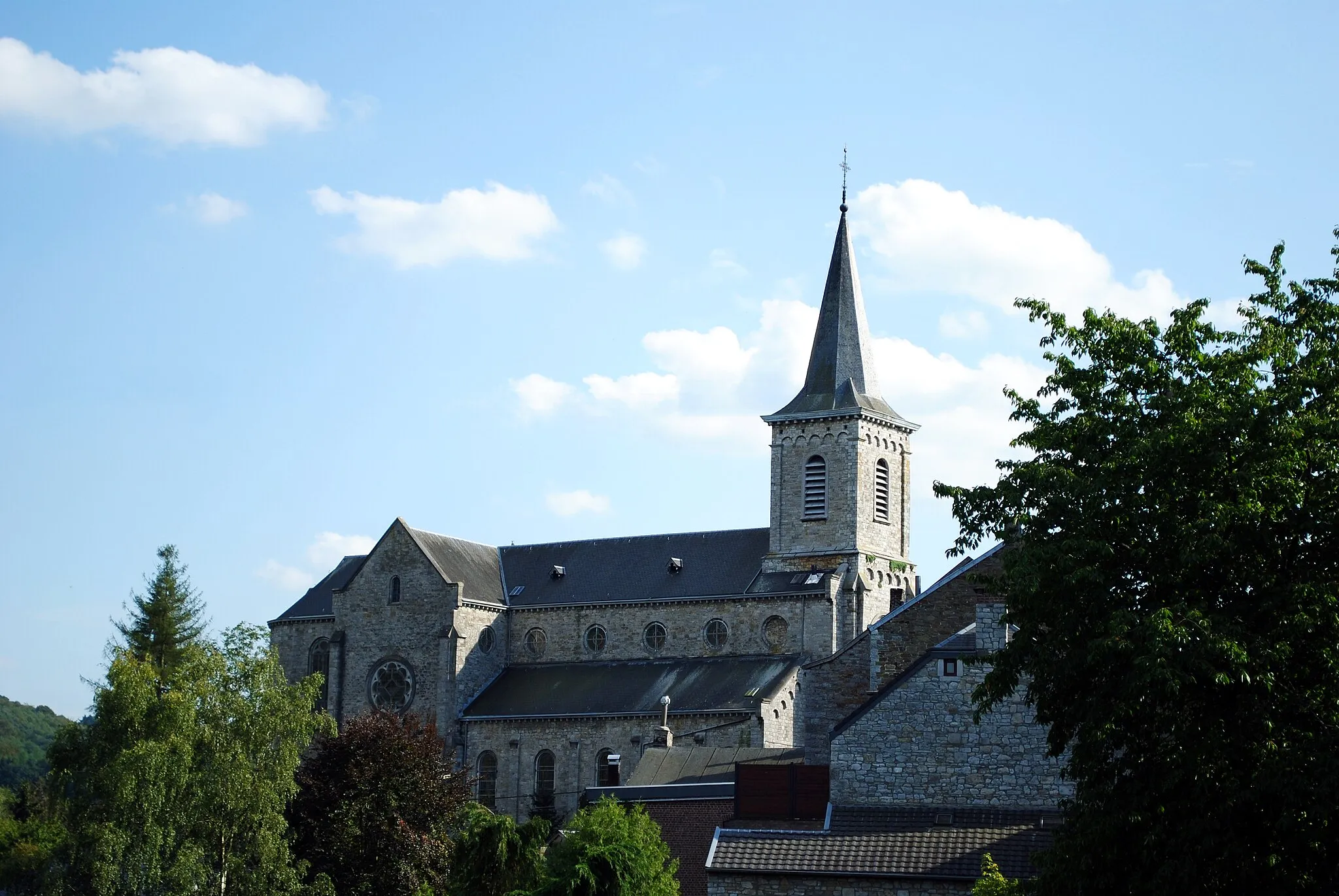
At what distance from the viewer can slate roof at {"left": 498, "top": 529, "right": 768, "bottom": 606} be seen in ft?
194

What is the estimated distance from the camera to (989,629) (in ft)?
90.9

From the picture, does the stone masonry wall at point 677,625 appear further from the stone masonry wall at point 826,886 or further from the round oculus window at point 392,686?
the stone masonry wall at point 826,886

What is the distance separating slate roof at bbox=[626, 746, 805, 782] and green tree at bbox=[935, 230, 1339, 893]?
1882 cm

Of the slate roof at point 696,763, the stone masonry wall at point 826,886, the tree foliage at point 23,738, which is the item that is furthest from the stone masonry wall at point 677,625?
the tree foliage at point 23,738

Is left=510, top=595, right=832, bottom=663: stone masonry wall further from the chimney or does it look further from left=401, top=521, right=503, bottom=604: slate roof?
the chimney

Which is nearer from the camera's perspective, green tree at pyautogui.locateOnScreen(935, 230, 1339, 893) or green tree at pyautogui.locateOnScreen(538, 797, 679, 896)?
green tree at pyautogui.locateOnScreen(935, 230, 1339, 893)

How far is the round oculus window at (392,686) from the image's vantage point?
6047 centimetres

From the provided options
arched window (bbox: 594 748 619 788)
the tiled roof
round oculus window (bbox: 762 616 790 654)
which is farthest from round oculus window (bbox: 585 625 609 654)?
the tiled roof

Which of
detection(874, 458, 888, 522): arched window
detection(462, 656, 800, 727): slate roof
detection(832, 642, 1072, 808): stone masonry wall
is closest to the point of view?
detection(832, 642, 1072, 808): stone masonry wall

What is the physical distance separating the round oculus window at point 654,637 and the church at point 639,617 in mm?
59

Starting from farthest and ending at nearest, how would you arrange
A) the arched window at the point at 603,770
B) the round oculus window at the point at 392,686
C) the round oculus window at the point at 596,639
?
the round oculus window at the point at 392,686 < the round oculus window at the point at 596,639 < the arched window at the point at 603,770

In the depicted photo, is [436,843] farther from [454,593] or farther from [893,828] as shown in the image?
[454,593]

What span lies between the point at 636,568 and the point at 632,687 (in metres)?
5.66

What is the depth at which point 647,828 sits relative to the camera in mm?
28016
